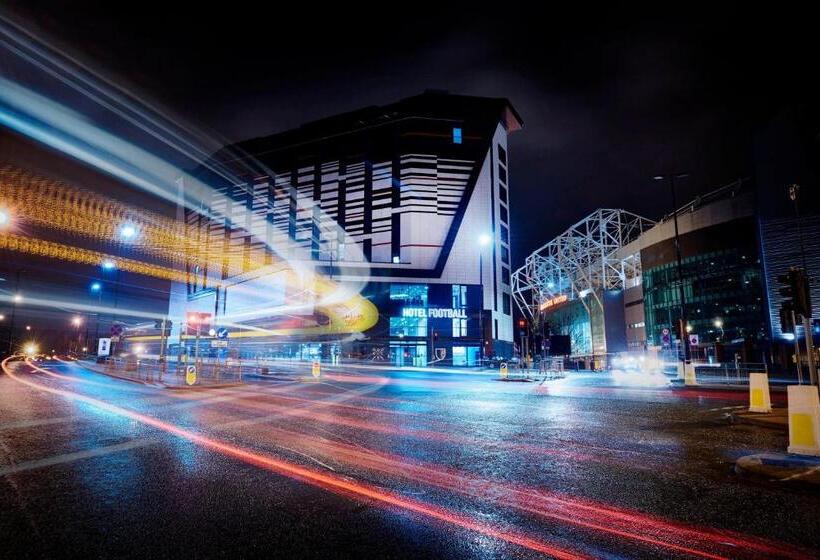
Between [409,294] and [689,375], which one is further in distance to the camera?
[409,294]

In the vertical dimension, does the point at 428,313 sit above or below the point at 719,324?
above

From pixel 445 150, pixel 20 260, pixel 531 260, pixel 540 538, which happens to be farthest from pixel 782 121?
pixel 20 260

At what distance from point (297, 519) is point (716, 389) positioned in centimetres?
2286

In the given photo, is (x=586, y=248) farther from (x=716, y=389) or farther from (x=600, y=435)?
(x=600, y=435)

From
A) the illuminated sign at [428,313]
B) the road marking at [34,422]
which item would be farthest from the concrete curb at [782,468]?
the illuminated sign at [428,313]

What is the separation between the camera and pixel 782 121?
51688 millimetres

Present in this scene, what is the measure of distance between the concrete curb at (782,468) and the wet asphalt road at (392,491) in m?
0.28

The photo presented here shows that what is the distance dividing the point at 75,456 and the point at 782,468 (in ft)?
31.9

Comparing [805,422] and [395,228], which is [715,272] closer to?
[395,228]

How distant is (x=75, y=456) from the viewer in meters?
6.75

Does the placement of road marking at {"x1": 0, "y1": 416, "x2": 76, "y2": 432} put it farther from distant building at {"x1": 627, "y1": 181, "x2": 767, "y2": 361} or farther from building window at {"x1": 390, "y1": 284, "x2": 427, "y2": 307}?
distant building at {"x1": 627, "y1": 181, "x2": 767, "y2": 361}

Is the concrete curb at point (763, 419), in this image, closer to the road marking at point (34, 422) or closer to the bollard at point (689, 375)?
the bollard at point (689, 375)

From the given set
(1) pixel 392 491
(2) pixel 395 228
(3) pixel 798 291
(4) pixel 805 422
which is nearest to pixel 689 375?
(3) pixel 798 291

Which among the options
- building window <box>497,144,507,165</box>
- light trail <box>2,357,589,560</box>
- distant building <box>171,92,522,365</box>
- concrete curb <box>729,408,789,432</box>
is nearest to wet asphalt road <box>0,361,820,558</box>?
light trail <box>2,357,589,560</box>
